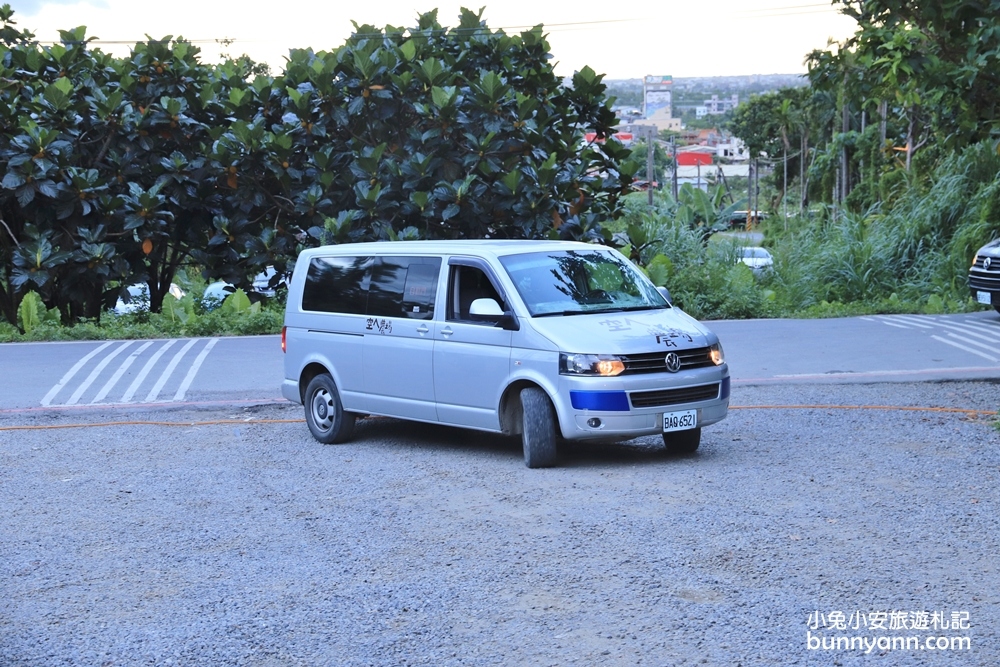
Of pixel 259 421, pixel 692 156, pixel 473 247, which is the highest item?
pixel 692 156

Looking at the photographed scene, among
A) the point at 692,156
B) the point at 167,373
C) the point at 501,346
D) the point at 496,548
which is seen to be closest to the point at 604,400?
the point at 501,346

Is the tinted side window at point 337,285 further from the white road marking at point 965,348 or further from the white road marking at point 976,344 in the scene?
the white road marking at point 976,344

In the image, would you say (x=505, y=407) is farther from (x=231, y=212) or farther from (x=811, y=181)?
(x=811, y=181)

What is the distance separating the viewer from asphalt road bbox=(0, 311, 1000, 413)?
531 inches

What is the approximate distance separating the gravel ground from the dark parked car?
8.01m

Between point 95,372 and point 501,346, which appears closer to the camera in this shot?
point 501,346

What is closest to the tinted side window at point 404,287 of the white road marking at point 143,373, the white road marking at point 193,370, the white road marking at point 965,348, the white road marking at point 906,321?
the white road marking at point 193,370

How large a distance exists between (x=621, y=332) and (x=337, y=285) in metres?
3.13

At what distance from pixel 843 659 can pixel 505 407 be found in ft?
16.4

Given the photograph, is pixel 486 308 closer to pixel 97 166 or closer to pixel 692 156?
pixel 97 166

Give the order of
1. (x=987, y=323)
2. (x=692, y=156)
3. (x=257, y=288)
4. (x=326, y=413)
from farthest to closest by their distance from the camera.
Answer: (x=692, y=156) → (x=257, y=288) → (x=987, y=323) → (x=326, y=413)

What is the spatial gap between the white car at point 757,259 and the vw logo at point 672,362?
12.9 meters

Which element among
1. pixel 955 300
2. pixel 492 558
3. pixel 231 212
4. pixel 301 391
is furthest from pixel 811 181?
pixel 492 558

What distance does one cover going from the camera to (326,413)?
1121 cm
